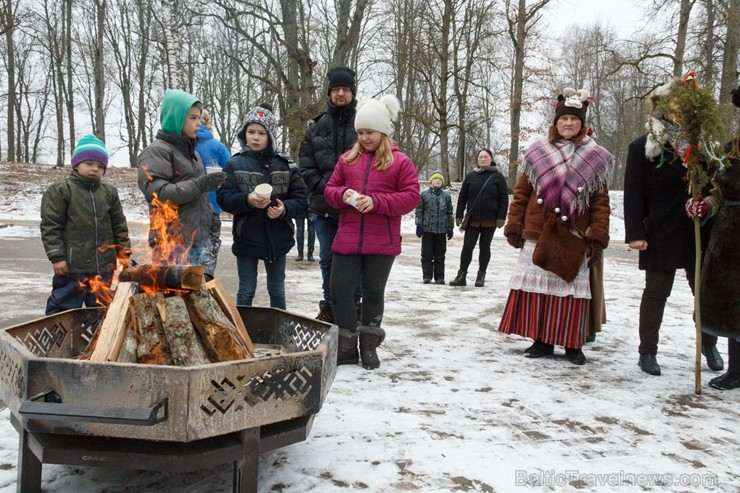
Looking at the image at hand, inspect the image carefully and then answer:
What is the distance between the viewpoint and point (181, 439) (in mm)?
1981

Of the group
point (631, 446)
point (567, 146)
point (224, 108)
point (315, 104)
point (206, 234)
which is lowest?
point (631, 446)

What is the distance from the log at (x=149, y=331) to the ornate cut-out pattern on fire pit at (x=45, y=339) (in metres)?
0.63

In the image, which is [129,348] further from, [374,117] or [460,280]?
[460,280]

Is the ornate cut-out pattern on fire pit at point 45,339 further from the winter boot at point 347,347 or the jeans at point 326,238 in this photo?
the jeans at point 326,238

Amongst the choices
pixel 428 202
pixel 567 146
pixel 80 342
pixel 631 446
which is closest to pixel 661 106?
pixel 567 146

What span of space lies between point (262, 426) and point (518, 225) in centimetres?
302

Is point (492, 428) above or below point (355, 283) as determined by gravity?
below

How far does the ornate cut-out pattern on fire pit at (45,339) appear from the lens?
2.73m

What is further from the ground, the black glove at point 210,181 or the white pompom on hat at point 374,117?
the white pompom on hat at point 374,117

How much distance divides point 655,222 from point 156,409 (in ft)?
12.4

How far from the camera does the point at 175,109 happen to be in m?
3.84

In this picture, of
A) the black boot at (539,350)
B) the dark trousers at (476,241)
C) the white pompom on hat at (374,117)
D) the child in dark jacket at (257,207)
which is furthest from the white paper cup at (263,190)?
the dark trousers at (476,241)

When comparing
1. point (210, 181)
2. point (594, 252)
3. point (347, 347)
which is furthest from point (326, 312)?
point (594, 252)

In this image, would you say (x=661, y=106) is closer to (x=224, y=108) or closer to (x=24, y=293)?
(x=24, y=293)
